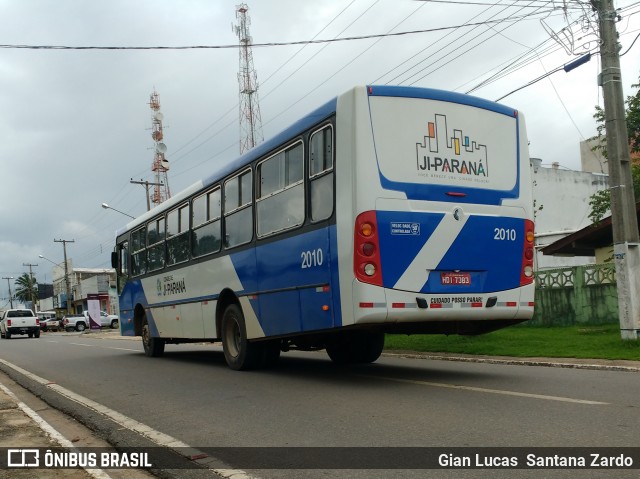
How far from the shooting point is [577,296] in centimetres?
1722

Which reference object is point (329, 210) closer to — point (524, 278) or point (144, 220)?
point (524, 278)

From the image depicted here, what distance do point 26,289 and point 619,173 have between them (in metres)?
112

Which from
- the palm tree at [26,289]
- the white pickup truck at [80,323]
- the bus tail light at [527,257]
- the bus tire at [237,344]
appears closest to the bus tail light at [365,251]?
the bus tail light at [527,257]

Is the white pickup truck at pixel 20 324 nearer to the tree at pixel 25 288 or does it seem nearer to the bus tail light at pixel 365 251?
the bus tail light at pixel 365 251

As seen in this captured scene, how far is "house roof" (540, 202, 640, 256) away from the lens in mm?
21722

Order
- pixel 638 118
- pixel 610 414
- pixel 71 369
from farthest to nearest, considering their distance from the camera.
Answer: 1. pixel 638 118
2. pixel 71 369
3. pixel 610 414

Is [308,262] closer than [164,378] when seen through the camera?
Yes

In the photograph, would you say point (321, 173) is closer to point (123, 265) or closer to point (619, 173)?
point (619, 173)

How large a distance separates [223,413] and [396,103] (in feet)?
13.7

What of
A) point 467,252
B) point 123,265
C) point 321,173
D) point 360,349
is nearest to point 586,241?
point 360,349

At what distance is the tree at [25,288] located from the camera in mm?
106562

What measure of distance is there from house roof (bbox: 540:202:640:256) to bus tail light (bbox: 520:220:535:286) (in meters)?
13.7

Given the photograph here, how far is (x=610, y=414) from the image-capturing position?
6.09 metres

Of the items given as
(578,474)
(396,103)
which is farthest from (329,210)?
(578,474)
